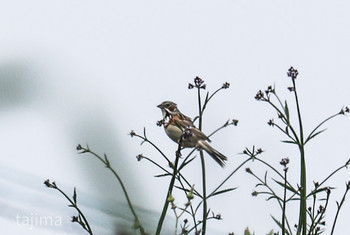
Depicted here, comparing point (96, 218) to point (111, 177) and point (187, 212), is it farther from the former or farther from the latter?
point (187, 212)

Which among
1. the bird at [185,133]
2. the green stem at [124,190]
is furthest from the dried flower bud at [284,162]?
the green stem at [124,190]

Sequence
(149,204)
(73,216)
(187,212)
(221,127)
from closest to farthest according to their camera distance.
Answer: (149,204)
(73,216)
(187,212)
(221,127)

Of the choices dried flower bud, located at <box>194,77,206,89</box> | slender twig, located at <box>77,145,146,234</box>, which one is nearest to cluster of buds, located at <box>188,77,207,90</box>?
dried flower bud, located at <box>194,77,206,89</box>

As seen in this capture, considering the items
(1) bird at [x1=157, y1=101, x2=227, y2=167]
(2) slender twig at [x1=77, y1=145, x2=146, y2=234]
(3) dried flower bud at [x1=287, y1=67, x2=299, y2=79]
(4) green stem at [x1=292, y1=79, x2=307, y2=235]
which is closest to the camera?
(2) slender twig at [x1=77, y1=145, x2=146, y2=234]

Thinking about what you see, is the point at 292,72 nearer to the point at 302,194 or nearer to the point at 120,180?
the point at 302,194

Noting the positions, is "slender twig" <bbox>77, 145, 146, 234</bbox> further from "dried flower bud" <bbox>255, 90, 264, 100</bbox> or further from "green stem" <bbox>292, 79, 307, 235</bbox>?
"dried flower bud" <bbox>255, 90, 264, 100</bbox>

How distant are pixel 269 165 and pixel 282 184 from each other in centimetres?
7

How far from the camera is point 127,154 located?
0.77 metres

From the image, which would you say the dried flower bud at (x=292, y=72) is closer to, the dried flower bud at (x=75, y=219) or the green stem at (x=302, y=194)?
the green stem at (x=302, y=194)

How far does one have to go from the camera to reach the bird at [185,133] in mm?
1039

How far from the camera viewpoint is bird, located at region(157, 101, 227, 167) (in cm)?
104

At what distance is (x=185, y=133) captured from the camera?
3.35 ft

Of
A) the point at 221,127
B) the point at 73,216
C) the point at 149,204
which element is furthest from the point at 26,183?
the point at 221,127

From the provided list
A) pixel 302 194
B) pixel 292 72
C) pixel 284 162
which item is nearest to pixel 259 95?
pixel 292 72
